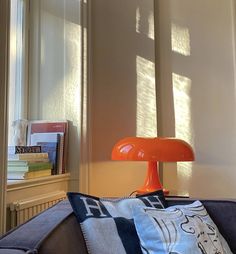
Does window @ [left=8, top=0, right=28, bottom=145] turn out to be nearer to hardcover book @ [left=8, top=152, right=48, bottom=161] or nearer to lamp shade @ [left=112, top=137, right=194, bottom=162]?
hardcover book @ [left=8, top=152, right=48, bottom=161]

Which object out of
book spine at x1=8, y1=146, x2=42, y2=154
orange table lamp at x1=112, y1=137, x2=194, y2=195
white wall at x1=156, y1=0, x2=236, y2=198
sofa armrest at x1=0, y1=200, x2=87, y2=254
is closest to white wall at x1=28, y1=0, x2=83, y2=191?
book spine at x1=8, y1=146, x2=42, y2=154

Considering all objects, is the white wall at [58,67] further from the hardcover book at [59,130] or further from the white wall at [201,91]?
the white wall at [201,91]

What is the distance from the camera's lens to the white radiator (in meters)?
1.57

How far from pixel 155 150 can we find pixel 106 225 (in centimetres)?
63

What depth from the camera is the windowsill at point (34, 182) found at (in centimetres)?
157

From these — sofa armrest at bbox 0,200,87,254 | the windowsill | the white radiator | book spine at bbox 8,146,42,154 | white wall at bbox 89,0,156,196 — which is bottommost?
the white radiator

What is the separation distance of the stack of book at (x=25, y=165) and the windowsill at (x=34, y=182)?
0.03m

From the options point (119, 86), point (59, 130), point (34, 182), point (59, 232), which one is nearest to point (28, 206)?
point (34, 182)

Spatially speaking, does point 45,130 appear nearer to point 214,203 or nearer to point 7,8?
point 7,8

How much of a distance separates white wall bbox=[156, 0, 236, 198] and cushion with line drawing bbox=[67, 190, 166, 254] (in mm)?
1394

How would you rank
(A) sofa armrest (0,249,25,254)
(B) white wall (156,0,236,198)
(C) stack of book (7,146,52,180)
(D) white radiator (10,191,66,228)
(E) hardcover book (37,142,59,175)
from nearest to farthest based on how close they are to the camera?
(A) sofa armrest (0,249,25,254) → (D) white radiator (10,191,66,228) → (C) stack of book (7,146,52,180) → (E) hardcover book (37,142,59,175) → (B) white wall (156,0,236,198)

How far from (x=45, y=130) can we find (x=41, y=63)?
45 cm

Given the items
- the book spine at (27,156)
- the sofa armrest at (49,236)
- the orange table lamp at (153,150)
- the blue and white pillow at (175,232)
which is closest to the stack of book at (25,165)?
the book spine at (27,156)

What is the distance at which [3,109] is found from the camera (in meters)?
1.43
